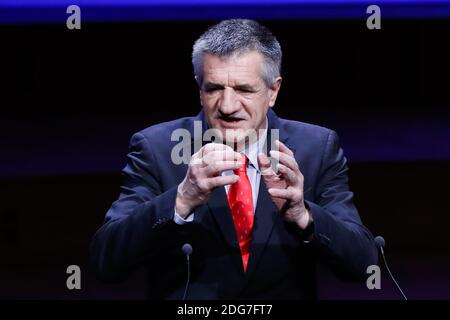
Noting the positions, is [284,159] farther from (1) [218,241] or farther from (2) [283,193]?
(1) [218,241]

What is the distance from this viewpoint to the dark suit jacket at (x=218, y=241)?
1.85 m

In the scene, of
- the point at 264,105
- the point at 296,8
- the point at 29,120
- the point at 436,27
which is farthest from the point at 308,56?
the point at 264,105

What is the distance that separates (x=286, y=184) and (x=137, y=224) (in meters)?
0.36

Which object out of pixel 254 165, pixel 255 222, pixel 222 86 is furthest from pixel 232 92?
pixel 255 222

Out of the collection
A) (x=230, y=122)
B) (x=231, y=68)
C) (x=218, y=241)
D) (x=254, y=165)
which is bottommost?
(x=218, y=241)

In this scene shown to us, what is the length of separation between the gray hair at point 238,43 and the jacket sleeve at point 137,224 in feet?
0.88

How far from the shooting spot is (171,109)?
12.7ft

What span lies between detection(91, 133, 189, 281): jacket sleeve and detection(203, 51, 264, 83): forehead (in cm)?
26

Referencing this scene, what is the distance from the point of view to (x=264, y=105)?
6.53 feet

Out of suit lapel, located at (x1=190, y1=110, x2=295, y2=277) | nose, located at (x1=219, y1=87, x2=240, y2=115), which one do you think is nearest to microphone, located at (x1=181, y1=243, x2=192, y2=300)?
suit lapel, located at (x1=190, y1=110, x2=295, y2=277)

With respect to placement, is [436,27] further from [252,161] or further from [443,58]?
[252,161]

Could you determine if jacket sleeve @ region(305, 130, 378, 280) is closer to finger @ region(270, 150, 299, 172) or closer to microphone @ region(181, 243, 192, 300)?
finger @ region(270, 150, 299, 172)

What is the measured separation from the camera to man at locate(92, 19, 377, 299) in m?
A: 1.86
